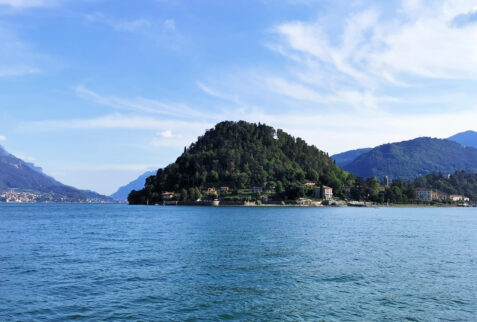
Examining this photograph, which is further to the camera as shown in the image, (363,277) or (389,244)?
(389,244)

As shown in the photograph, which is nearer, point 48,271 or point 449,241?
point 48,271

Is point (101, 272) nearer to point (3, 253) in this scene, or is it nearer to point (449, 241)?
point (3, 253)

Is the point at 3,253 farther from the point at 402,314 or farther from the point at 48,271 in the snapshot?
the point at 402,314

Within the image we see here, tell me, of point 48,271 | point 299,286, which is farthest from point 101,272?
point 299,286

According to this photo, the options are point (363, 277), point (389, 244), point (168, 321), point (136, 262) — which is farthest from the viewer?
point (389, 244)

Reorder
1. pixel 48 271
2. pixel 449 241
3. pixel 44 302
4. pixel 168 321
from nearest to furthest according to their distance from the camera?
pixel 168 321 < pixel 44 302 < pixel 48 271 < pixel 449 241

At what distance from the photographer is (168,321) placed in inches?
830

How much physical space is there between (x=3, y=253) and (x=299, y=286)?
109ft

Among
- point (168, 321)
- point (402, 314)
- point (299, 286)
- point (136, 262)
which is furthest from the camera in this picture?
point (136, 262)

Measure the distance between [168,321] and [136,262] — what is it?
18.1 m

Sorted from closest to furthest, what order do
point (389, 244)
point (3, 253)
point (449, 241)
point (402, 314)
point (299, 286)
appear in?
1. point (402, 314)
2. point (299, 286)
3. point (3, 253)
4. point (389, 244)
5. point (449, 241)

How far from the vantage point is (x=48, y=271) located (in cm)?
3359

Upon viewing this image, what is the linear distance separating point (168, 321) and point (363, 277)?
17175 millimetres

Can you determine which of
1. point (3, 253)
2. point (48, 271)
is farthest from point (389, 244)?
point (3, 253)
